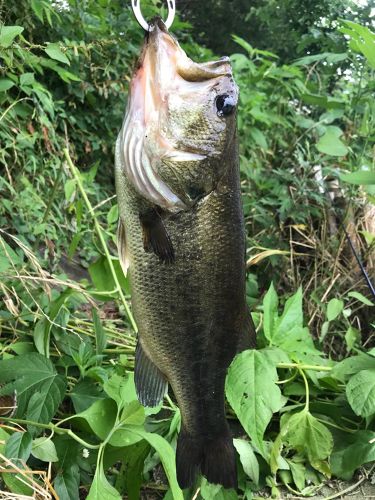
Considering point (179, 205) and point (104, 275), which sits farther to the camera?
point (104, 275)

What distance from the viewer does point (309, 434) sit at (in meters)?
1.69

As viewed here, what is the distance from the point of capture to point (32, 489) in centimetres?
116

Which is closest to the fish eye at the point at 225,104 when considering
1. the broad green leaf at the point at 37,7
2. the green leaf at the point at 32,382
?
the green leaf at the point at 32,382

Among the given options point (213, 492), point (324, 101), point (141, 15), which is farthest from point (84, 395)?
point (324, 101)

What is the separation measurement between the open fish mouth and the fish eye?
0.02 metres

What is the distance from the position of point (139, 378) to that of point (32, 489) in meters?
0.38

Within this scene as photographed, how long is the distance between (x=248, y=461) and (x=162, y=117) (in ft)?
3.85

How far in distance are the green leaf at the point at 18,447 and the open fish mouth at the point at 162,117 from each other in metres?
0.61

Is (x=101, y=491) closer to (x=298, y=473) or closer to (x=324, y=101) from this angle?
(x=298, y=473)

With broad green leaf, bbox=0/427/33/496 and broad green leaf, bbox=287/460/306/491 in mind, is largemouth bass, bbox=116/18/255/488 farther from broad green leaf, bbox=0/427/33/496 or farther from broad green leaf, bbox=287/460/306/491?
broad green leaf, bbox=287/460/306/491

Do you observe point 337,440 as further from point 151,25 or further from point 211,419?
point 151,25

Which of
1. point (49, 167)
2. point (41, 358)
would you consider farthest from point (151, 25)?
point (49, 167)

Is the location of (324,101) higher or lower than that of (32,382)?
higher

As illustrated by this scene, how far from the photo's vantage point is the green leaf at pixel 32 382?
134 centimetres
